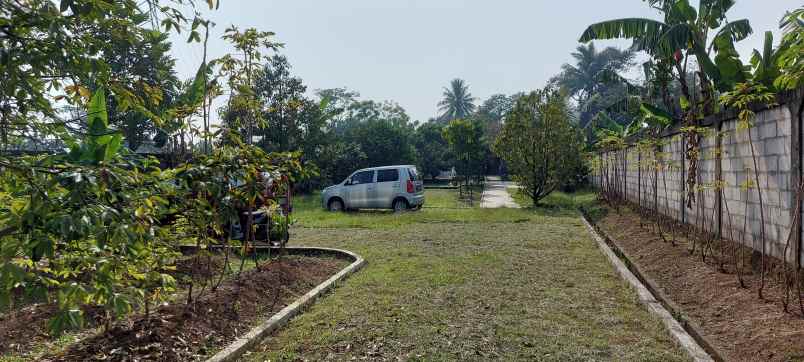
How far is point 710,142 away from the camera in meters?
8.68

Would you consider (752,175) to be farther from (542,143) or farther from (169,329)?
(542,143)

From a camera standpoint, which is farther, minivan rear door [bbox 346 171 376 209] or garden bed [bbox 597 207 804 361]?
minivan rear door [bbox 346 171 376 209]

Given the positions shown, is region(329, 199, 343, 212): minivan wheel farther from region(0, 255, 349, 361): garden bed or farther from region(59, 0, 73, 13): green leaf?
region(59, 0, 73, 13): green leaf

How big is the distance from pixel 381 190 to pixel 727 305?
1373 centimetres

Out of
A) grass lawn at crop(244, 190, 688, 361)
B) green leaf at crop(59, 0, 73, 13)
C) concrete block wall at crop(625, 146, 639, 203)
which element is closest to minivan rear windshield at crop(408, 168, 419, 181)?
concrete block wall at crop(625, 146, 639, 203)

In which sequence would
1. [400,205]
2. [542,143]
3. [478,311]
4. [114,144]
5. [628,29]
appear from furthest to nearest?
[542,143], [400,205], [628,29], [478,311], [114,144]

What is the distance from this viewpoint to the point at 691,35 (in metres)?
11.3

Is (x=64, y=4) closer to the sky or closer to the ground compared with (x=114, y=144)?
closer to the sky

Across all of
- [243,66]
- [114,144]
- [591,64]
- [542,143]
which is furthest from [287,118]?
[591,64]

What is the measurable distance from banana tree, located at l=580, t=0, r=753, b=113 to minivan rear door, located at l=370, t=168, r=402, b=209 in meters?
7.70

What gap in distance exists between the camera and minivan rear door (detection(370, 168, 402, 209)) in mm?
18375

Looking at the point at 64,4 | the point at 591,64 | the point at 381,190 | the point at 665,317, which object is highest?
the point at 591,64

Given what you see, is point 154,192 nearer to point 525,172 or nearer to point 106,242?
point 106,242

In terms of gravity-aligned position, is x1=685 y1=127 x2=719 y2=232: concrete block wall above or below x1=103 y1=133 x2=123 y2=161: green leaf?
below
